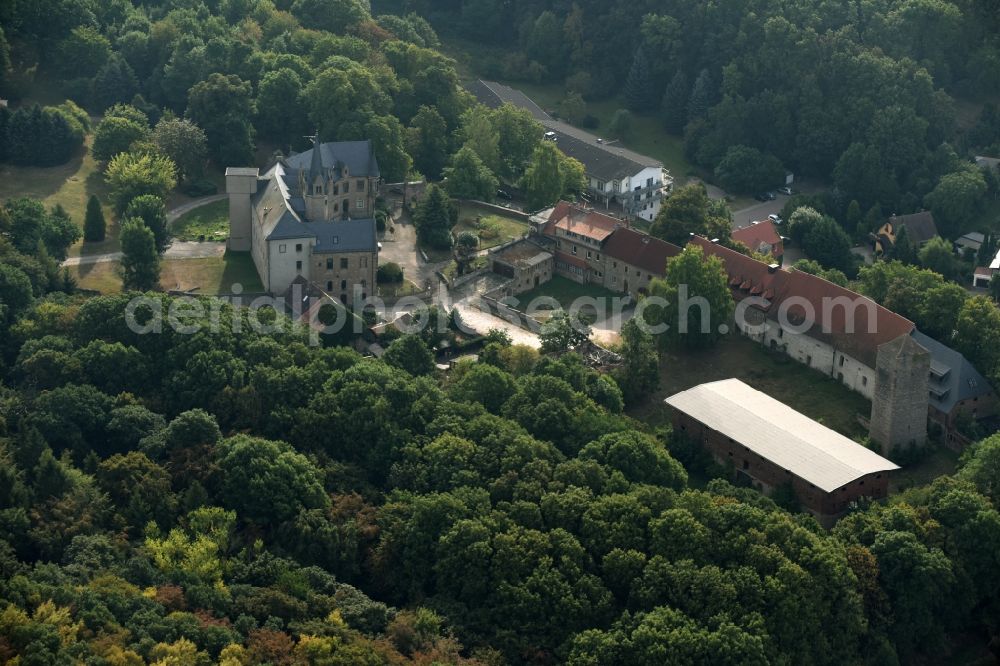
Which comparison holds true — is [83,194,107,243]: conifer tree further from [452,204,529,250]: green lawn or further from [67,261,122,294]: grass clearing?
[452,204,529,250]: green lawn

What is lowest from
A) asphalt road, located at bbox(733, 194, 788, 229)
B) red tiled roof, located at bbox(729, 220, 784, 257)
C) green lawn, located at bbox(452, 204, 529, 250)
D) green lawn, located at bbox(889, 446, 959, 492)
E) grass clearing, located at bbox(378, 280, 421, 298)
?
asphalt road, located at bbox(733, 194, 788, 229)

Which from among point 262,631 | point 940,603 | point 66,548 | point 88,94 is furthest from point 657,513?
point 88,94

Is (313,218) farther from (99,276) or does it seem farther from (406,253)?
(99,276)

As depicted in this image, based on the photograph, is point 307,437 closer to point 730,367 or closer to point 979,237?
point 730,367

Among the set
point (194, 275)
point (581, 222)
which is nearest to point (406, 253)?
point (581, 222)

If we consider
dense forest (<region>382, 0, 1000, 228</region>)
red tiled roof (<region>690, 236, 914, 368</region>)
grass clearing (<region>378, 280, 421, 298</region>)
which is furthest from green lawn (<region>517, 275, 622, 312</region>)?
dense forest (<region>382, 0, 1000, 228</region>)
